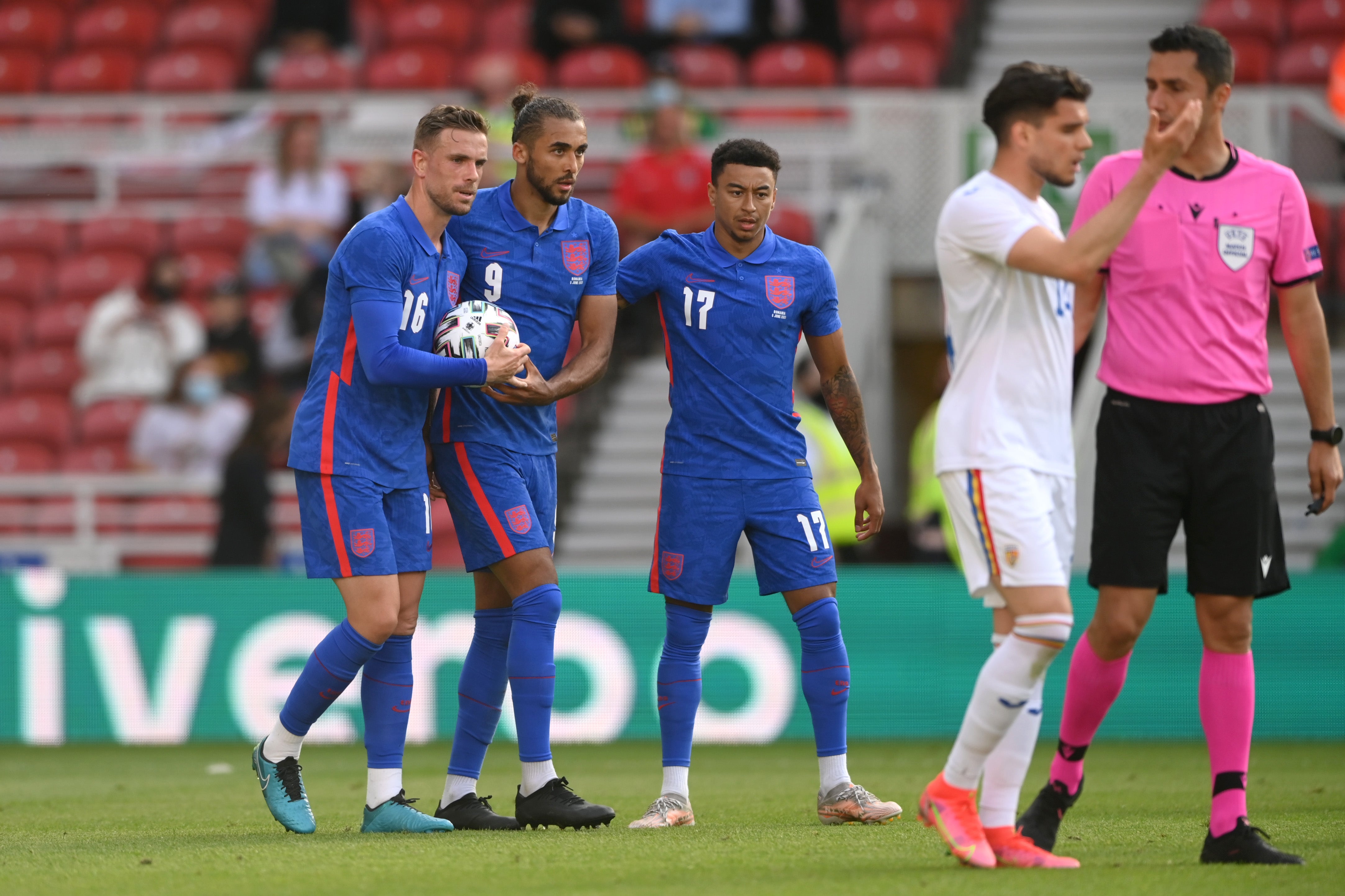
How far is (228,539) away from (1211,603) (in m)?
7.41

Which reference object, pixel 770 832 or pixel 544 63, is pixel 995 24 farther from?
pixel 770 832

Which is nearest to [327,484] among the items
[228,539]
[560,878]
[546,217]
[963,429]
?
[546,217]

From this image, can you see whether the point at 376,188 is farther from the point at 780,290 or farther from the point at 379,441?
the point at 379,441

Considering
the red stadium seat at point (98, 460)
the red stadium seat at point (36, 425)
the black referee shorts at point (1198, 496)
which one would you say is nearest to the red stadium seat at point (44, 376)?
the red stadium seat at point (36, 425)

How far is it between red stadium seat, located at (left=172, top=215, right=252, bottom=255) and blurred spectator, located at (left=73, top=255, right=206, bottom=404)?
4.09 feet

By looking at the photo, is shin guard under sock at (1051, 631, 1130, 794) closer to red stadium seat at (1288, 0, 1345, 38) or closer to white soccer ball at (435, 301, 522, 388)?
white soccer ball at (435, 301, 522, 388)

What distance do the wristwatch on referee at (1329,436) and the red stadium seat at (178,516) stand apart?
8.76 meters

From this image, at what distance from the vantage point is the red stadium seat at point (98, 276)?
14.7m

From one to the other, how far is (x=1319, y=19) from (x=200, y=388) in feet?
33.1

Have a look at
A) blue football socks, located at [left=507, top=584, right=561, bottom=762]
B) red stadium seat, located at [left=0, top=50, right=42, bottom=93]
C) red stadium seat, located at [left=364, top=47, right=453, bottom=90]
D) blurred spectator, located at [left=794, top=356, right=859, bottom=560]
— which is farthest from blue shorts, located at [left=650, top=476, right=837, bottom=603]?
red stadium seat, located at [left=0, top=50, right=42, bottom=93]

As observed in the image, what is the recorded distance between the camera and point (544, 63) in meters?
16.5

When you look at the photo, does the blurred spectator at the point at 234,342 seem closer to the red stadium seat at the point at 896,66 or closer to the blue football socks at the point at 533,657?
the red stadium seat at the point at 896,66

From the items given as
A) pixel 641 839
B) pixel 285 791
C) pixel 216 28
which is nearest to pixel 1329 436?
pixel 641 839

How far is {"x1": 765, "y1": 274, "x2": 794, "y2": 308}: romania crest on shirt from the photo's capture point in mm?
6145
